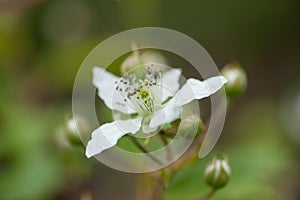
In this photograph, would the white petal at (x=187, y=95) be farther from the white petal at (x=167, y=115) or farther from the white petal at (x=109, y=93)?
the white petal at (x=109, y=93)

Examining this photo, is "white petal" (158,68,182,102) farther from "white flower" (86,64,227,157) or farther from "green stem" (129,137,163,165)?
"green stem" (129,137,163,165)

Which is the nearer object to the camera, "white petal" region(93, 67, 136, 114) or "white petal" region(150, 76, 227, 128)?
"white petal" region(150, 76, 227, 128)

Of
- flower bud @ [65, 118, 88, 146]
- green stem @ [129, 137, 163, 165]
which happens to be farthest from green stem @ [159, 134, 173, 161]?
flower bud @ [65, 118, 88, 146]

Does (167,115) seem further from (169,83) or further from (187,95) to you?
(169,83)

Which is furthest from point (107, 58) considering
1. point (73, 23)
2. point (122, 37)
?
point (73, 23)

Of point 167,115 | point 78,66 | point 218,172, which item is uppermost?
point 78,66

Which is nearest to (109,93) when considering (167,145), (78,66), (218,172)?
(167,145)
